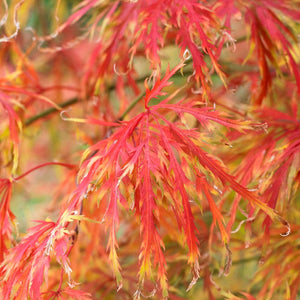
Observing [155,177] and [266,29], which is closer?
[155,177]

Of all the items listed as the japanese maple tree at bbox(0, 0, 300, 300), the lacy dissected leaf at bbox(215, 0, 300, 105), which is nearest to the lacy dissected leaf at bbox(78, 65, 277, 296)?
the japanese maple tree at bbox(0, 0, 300, 300)

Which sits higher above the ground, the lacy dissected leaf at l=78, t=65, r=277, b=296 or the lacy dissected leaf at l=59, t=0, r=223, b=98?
the lacy dissected leaf at l=59, t=0, r=223, b=98

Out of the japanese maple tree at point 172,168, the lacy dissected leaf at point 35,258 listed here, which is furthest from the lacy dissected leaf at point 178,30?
the lacy dissected leaf at point 35,258

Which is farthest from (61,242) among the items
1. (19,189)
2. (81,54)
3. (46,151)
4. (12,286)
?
(46,151)

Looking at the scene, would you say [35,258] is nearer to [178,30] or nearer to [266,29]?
[178,30]

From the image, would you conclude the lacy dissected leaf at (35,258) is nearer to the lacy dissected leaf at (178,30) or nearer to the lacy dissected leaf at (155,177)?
the lacy dissected leaf at (155,177)

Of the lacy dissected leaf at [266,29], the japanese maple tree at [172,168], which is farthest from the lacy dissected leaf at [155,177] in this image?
the lacy dissected leaf at [266,29]

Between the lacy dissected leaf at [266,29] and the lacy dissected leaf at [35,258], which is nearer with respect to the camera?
the lacy dissected leaf at [35,258]

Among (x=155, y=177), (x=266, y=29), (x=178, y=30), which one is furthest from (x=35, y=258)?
(x=266, y=29)

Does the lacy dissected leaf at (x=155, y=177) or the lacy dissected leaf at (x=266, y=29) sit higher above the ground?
the lacy dissected leaf at (x=266, y=29)

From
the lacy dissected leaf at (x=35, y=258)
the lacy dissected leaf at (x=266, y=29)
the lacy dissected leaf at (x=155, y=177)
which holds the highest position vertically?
the lacy dissected leaf at (x=266, y=29)

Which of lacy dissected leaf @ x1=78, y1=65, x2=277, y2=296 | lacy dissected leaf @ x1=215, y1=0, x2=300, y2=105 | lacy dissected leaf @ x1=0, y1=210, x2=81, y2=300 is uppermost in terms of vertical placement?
lacy dissected leaf @ x1=215, y1=0, x2=300, y2=105

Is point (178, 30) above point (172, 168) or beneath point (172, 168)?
above

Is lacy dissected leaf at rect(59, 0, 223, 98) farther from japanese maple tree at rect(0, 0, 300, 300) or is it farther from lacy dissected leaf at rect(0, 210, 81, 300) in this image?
lacy dissected leaf at rect(0, 210, 81, 300)
